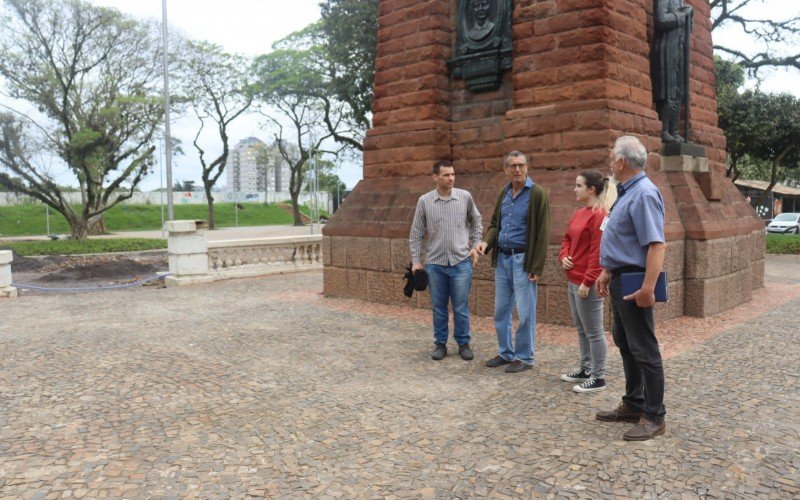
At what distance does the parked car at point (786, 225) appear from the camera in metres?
28.5

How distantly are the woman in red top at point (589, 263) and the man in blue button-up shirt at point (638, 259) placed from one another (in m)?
0.52

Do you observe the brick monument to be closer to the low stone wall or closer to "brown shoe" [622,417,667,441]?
"brown shoe" [622,417,667,441]

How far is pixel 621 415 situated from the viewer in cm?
381

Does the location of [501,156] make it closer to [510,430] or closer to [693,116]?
[693,116]

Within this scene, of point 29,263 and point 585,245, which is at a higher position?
point 585,245

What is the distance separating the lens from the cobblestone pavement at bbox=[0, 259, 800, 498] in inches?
122

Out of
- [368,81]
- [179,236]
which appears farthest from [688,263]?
[368,81]

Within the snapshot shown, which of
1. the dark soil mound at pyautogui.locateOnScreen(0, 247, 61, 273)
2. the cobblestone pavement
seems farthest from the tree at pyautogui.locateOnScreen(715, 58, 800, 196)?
the dark soil mound at pyautogui.locateOnScreen(0, 247, 61, 273)

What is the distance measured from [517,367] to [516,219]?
121cm

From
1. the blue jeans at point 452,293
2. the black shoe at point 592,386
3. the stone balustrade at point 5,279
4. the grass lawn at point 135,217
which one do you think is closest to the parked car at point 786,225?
the blue jeans at point 452,293

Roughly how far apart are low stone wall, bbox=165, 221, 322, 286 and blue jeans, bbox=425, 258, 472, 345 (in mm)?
7057

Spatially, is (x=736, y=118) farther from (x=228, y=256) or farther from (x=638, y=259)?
(x=638, y=259)

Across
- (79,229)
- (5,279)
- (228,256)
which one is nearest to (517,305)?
(228,256)

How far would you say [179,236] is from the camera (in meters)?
11.4
